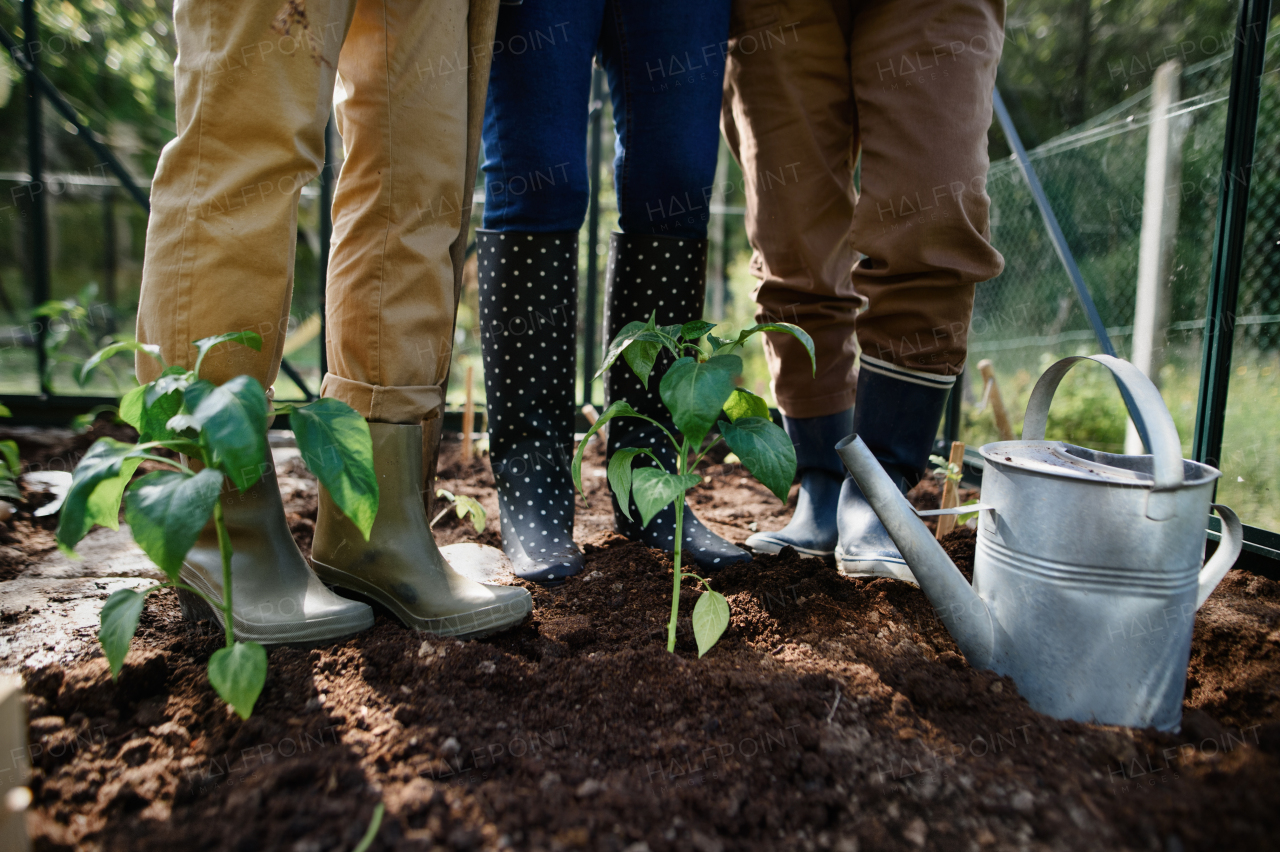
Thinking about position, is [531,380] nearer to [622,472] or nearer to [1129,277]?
[622,472]

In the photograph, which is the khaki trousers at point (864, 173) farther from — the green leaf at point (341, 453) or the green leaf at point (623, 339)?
the green leaf at point (341, 453)

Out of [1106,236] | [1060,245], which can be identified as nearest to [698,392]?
[1060,245]

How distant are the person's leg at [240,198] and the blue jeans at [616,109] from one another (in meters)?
0.37

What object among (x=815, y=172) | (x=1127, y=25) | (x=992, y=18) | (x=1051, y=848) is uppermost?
(x=1127, y=25)

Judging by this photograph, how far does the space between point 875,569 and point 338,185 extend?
1.09 meters

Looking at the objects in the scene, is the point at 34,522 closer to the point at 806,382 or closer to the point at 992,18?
the point at 806,382

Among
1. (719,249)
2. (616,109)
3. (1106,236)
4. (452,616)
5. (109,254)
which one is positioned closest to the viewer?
(452,616)

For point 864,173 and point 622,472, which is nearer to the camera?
point 622,472

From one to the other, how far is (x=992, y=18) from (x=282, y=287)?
1311mm

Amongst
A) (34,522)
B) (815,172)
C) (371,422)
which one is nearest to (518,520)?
(371,422)

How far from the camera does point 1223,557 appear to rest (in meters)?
0.89

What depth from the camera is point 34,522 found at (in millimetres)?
1632

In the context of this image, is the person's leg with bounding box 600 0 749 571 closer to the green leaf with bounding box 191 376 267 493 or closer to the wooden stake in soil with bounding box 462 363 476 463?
the green leaf with bounding box 191 376 267 493

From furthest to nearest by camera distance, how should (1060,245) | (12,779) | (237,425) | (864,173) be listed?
(1060,245)
(864,173)
(237,425)
(12,779)
